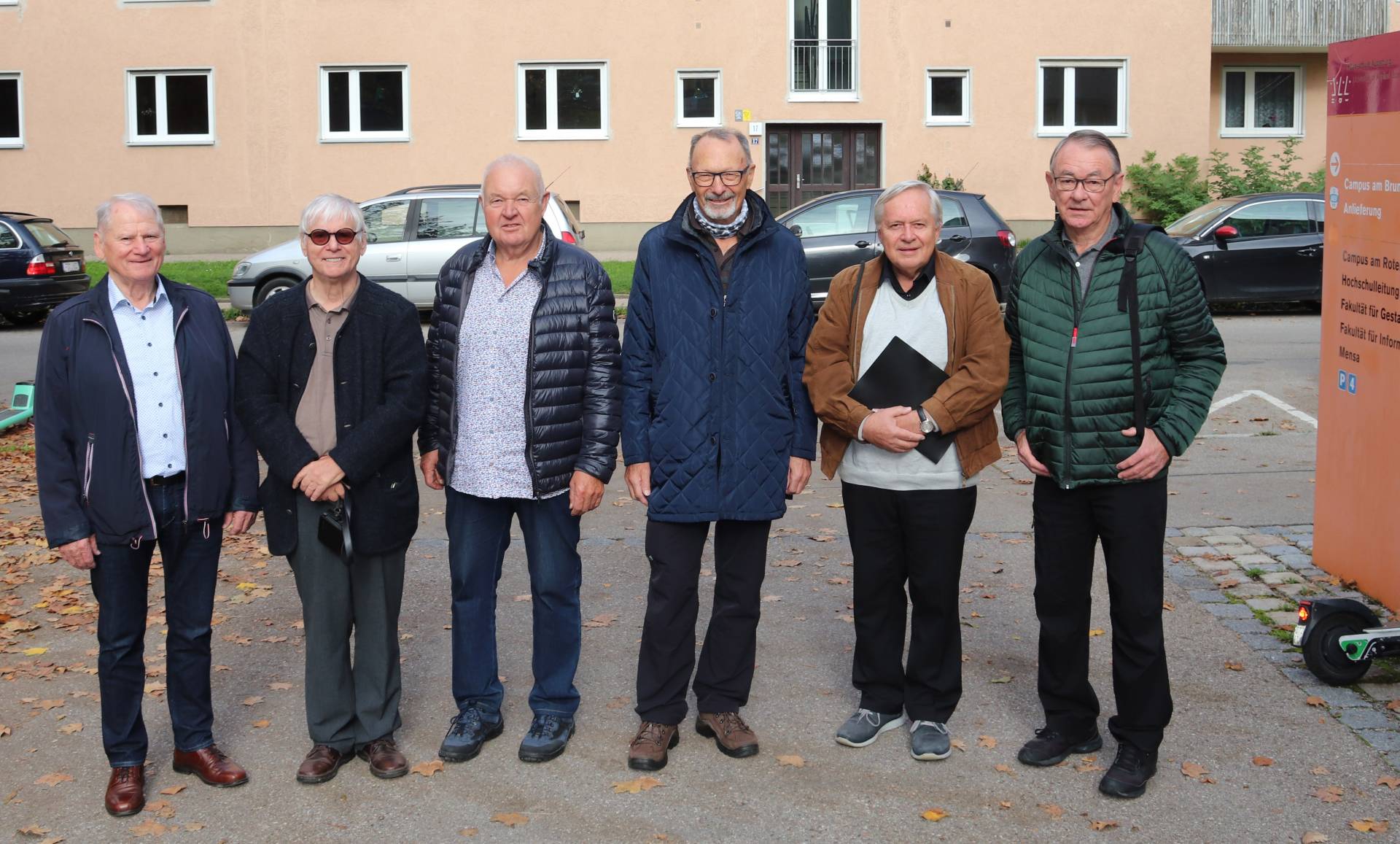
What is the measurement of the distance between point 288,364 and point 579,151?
988 inches

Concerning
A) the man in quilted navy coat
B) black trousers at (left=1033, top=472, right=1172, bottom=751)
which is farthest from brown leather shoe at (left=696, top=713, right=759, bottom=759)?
black trousers at (left=1033, top=472, right=1172, bottom=751)

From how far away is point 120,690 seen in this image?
4539 mm

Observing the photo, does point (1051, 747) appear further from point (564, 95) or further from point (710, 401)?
point (564, 95)

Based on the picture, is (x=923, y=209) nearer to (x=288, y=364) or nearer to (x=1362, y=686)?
(x=288, y=364)

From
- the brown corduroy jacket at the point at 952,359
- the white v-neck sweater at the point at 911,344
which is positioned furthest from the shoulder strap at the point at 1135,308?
the white v-neck sweater at the point at 911,344

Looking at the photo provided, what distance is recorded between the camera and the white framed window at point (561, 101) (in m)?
28.9

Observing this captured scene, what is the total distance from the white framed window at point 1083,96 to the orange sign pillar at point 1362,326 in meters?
23.7

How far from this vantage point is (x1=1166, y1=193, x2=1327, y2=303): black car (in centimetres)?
1816

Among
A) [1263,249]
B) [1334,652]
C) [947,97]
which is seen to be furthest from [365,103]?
[1334,652]

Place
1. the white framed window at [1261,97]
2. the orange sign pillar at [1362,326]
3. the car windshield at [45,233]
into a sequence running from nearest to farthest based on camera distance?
the orange sign pillar at [1362,326]
the car windshield at [45,233]
the white framed window at [1261,97]

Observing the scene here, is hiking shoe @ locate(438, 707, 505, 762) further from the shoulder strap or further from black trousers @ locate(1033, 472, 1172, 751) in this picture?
the shoulder strap

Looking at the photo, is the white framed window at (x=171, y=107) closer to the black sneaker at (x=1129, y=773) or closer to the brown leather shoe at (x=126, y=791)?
the brown leather shoe at (x=126, y=791)

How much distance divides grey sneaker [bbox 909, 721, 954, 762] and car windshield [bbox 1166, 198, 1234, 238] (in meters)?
15.0

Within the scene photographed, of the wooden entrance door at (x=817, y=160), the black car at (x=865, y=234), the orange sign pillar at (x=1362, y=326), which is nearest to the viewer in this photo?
the orange sign pillar at (x=1362, y=326)
